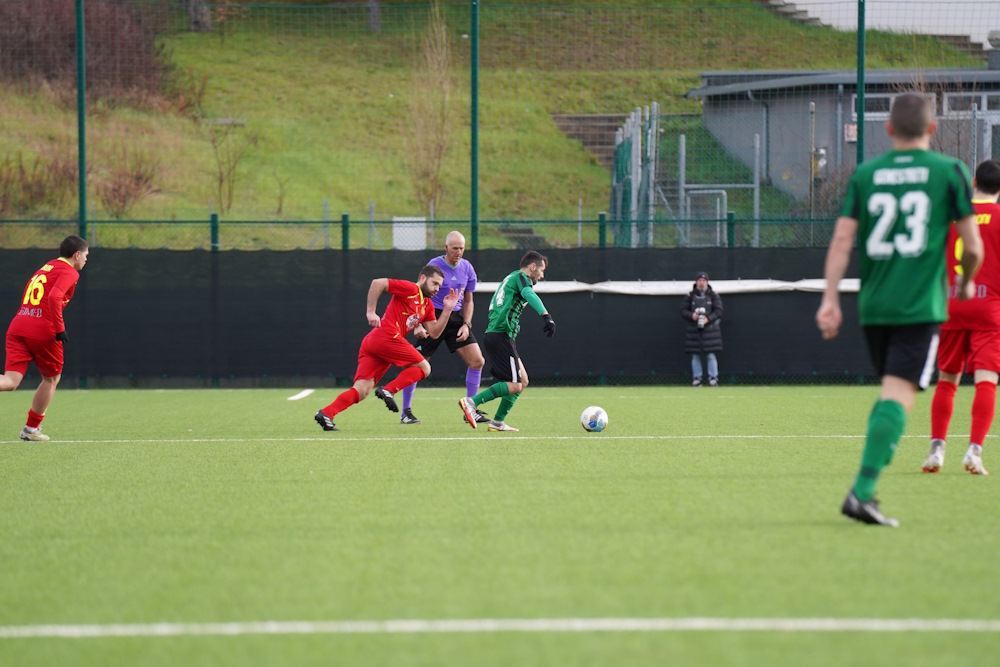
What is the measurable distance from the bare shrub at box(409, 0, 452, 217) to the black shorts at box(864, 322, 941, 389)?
58.8ft

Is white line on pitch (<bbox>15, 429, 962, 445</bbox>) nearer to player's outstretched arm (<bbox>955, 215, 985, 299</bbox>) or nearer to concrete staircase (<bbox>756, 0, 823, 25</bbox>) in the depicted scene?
player's outstretched arm (<bbox>955, 215, 985, 299</bbox>)

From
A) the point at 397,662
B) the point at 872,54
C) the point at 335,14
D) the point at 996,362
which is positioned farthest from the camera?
the point at 335,14

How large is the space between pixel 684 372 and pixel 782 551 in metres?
12.7

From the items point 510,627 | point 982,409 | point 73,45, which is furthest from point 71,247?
point 73,45

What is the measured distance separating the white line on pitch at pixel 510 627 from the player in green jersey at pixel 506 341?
6.39m

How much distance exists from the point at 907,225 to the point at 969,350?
7.86 ft

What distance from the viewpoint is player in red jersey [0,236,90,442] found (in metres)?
9.82

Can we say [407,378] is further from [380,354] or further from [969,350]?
[969,350]

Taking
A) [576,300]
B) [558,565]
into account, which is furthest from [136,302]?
[558,565]

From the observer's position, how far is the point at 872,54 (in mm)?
19359

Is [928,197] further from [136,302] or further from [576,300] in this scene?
[136,302]

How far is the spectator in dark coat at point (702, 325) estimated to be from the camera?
55.3 feet

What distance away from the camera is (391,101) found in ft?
110

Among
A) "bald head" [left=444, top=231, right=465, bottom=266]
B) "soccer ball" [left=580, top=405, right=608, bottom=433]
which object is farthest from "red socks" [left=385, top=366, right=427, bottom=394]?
"soccer ball" [left=580, top=405, right=608, bottom=433]
